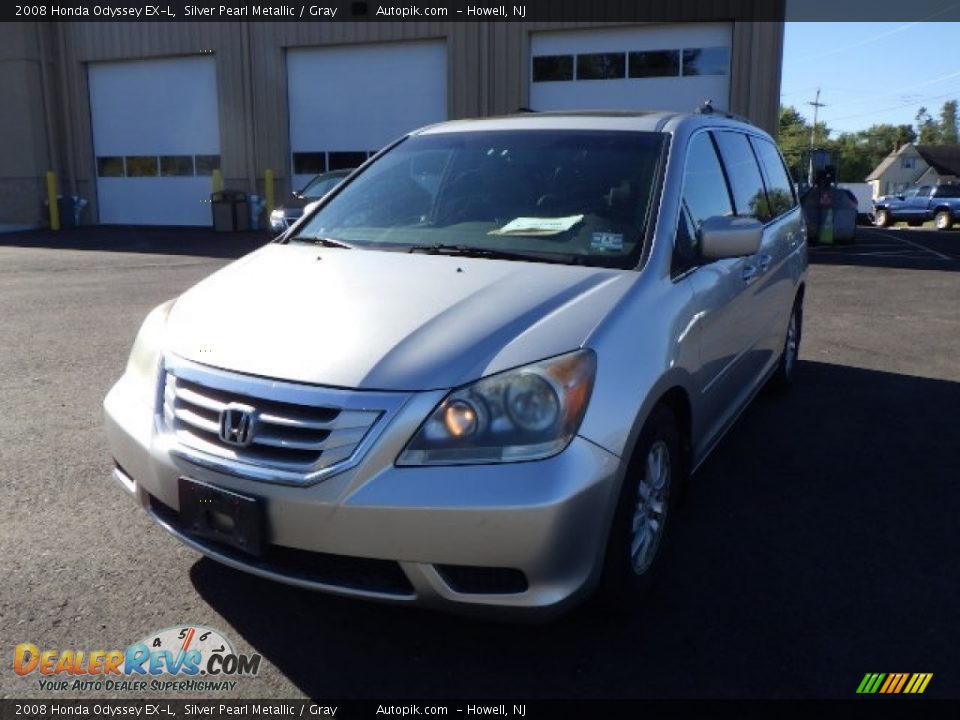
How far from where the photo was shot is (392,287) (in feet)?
10.2

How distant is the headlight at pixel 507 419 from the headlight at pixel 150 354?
1.06 m

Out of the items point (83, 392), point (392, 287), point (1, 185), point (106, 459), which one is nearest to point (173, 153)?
point (1, 185)

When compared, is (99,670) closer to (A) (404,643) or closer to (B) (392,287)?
(A) (404,643)

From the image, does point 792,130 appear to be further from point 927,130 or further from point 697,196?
point 697,196

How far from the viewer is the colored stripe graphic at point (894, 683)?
260cm

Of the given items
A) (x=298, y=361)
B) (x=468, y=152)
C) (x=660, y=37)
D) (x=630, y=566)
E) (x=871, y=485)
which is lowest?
(x=871, y=485)

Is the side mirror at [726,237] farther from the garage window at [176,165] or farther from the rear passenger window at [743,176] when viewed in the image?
the garage window at [176,165]

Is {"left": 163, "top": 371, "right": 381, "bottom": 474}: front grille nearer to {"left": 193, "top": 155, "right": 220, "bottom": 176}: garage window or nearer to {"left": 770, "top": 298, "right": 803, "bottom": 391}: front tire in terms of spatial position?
{"left": 770, "top": 298, "right": 803, "bottom": 391}: front tire

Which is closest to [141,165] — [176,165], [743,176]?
[176,165]

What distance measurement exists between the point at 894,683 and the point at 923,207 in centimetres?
3201

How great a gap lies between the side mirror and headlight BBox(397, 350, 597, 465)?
45.0 inches

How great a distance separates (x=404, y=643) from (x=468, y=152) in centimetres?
231

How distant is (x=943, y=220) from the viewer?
29359mm

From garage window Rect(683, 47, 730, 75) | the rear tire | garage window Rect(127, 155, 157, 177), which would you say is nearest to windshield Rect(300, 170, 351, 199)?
garage window Rect(683, 47, 730, 75)
